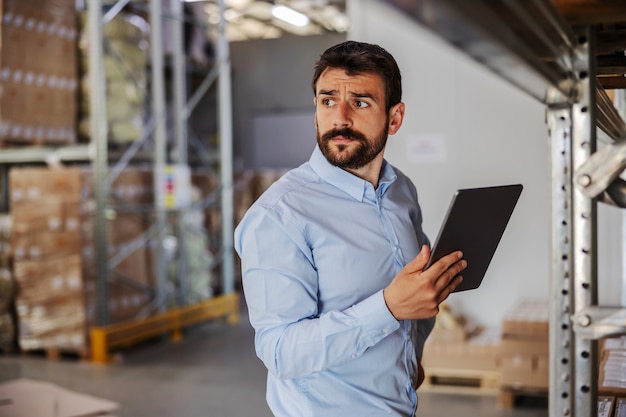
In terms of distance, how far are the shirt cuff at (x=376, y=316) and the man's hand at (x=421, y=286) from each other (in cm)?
2

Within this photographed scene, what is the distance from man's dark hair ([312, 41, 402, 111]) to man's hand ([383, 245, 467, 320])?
52cm

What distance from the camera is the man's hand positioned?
195cm

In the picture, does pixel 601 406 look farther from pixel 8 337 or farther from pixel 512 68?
pixel 8 337

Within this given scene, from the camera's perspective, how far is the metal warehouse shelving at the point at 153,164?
25.2 ft

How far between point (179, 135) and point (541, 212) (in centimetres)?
463

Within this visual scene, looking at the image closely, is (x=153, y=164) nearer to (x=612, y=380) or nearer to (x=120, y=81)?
(x=120, y=81)

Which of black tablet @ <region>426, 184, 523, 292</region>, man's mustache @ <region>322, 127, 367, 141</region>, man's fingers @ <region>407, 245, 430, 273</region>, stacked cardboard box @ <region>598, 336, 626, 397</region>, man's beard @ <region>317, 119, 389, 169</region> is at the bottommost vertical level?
stacked cardboard box @ <region>598, 336, 626, 397</region>

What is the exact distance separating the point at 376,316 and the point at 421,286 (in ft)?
0.53

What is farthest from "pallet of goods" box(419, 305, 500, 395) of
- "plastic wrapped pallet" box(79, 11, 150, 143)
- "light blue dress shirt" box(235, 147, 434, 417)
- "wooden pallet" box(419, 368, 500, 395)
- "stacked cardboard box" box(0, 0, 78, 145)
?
"stacked cardboard box" box(0, 0, 78, 145)

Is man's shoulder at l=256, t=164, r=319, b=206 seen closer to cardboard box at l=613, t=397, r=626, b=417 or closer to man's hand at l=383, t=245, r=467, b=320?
man's hand at l=383, t=245, r=467, b=320

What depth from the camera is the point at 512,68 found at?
132cm

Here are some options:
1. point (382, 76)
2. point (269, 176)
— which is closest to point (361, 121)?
point (382, 76)

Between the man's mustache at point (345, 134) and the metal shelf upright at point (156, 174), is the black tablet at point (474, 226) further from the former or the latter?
the metal shelf upright at point (156, 174)

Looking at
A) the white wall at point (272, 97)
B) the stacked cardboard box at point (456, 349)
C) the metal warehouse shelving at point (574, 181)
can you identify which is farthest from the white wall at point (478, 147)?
the white wall at point (272, 97)
